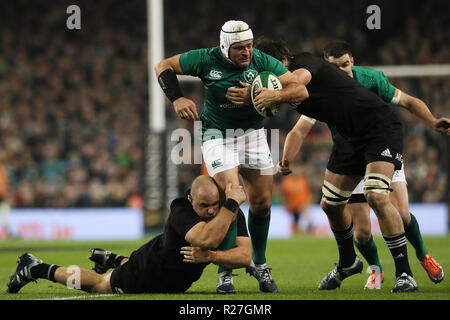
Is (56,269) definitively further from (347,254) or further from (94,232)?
(94,232)

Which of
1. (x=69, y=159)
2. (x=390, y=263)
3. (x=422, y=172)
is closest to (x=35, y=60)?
(x=69, y=159)

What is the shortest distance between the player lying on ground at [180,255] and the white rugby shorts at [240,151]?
2.04 feet

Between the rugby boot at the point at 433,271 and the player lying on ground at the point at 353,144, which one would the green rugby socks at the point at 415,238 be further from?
the player lying on ground at the point at 353,144

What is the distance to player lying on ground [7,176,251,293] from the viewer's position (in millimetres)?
5922

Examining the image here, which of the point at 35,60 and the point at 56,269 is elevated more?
the point at 35,60

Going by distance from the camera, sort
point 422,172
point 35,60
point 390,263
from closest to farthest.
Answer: point 390,263
point 422,172
point 35,60

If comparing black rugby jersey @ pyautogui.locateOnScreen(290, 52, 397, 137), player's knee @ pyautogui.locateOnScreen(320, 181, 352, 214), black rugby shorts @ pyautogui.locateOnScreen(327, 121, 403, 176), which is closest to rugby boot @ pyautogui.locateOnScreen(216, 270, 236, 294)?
player's knee @ pyautogui.locateOnScreen(320, 181, 352, 214)

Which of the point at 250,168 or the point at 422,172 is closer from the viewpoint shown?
the point at 250,168

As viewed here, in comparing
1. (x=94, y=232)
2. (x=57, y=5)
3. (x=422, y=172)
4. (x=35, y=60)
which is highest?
(x=57, y=5)

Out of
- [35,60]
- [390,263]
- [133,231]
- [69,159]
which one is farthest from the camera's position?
[35,60]

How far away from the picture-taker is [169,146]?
15992 millimetres

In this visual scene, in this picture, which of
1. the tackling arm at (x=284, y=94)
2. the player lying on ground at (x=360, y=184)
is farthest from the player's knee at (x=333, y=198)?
the tackling arm at (x=284, y=94)

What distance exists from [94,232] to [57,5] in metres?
8.83

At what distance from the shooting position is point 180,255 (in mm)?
6137
